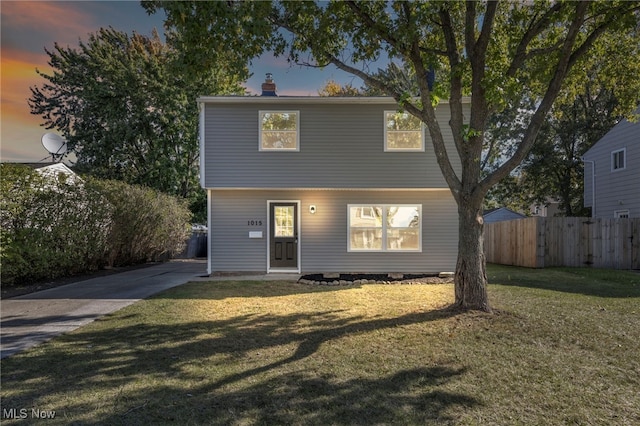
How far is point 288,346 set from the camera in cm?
473

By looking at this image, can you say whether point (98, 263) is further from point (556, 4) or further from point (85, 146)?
point (556, 4)

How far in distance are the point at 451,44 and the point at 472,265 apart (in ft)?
12.5

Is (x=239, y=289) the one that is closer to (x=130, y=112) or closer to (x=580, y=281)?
(x=580, y=281)

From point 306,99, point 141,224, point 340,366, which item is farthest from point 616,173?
point 141,224

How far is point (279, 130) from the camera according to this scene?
1067 cm

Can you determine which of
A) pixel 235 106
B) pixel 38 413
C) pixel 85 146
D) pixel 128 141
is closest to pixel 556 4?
pixel 235 106

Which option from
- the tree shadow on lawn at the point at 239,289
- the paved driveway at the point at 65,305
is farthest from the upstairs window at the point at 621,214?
the paved driveway at the point at 65,305

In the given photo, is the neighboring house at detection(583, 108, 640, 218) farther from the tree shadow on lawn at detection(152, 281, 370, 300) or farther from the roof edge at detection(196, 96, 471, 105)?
the tree shadow on lawn at detection(152, 281, 370, 300)

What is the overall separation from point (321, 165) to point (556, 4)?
20.2ft

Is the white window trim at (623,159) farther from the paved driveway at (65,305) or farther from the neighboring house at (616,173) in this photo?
the paved driveway at (65,305)

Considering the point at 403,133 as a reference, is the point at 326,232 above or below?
below
